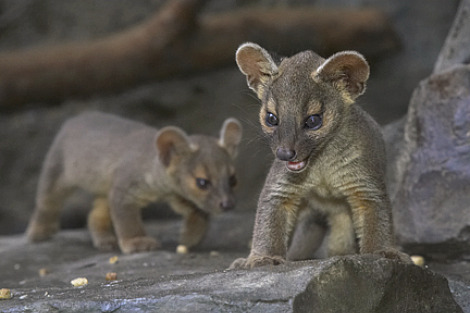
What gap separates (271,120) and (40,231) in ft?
15.3

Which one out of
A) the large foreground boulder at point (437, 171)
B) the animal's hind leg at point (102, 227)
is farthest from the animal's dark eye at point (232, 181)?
the large foreground boulder at point (437, 171)

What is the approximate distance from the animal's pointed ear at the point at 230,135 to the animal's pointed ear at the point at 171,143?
0.33m

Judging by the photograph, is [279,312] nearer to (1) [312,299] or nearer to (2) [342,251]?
(1) [312,299]

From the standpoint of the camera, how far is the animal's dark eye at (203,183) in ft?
25.6

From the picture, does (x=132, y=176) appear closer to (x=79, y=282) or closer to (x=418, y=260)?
(x=79, y=282)

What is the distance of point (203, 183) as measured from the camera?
780cm

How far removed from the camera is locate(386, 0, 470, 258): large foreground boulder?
245 inches

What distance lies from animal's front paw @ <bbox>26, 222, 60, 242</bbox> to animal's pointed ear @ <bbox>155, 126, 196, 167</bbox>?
178cm

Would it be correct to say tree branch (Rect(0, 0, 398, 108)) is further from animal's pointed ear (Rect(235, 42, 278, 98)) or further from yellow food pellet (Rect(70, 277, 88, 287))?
yellow food pellet (Rect(70, 277, 88, 287))

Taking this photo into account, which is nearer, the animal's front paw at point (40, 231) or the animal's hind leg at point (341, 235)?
the animal's hind leg at point (341, 235)

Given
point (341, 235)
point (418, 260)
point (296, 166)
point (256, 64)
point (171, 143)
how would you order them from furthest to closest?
point (171, 143), point (418, 260), point (341, 235), point (256, 64), point (296, 166)

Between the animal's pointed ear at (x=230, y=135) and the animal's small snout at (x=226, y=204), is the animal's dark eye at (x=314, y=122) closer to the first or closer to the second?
the animal's small snout at (x=226, y=204)

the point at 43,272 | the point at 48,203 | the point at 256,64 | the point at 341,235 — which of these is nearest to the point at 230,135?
the point at 48,203

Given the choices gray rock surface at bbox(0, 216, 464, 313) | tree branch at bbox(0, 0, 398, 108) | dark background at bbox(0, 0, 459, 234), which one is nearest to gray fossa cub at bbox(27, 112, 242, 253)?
tree branch at bbox(0, 0, 398, 108)
